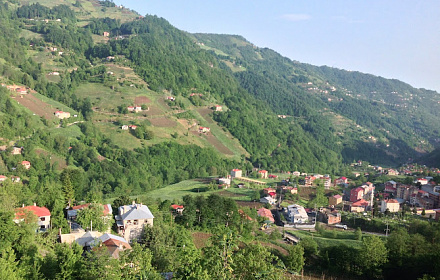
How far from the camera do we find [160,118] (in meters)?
85.9

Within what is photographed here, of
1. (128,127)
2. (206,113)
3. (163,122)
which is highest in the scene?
(206,113)

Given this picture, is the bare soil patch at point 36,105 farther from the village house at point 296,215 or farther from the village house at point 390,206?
the village house at point 390,206

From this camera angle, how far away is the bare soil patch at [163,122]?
3259 inches

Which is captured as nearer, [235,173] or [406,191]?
[406,191]

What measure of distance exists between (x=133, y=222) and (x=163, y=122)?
188 ft

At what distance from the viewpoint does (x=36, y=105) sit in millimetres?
73062

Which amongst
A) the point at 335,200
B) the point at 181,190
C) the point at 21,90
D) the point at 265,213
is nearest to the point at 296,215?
the point at 265,213

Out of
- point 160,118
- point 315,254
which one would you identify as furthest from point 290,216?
point 160,118

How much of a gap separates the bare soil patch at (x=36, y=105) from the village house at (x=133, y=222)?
49072mm

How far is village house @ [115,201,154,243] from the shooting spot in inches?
1088

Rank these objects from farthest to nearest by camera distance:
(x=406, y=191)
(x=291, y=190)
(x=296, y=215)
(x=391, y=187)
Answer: (x=391, y=187)
(x=291, y=190)
(x=406, y=191)
(x=296, y=215)

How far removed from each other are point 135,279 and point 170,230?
12.1 m

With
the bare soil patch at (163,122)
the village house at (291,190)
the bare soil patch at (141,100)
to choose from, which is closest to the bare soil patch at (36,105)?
the bare soil patch at (141,100)

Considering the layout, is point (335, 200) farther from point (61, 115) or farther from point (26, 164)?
point (61, 115)
